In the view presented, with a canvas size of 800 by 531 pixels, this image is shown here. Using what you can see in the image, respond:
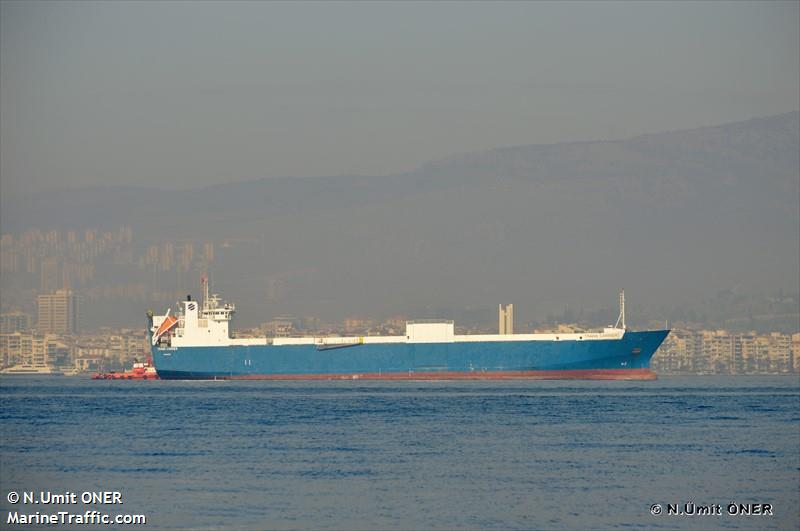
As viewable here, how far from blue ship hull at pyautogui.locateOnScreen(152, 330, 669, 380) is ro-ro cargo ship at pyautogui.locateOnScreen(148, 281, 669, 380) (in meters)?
0.06

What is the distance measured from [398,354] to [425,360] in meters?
1.76

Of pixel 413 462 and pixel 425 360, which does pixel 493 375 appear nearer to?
pixel 425 360

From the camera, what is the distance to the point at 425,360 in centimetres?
7769

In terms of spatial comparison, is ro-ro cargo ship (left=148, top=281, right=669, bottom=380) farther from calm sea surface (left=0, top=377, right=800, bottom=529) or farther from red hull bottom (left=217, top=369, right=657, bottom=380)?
calm sea surface (left=0, top=377, right=800, bottom=529)

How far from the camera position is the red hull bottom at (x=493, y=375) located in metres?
75.8

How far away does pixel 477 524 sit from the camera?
22.6m

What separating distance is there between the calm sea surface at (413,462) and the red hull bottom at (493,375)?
20.1 metres

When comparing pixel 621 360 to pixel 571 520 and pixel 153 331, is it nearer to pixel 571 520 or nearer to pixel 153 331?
pixel 153 331

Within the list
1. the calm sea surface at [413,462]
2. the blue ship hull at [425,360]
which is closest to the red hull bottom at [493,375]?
the blue ship hull at [425,360]

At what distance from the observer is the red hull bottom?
249 feet

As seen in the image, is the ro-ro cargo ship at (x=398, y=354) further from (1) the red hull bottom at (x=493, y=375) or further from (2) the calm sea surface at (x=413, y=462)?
(2) the calm sea surface at (x=413, y=462)

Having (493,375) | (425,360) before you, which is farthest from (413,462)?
(425,360)

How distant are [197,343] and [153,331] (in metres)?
5.04

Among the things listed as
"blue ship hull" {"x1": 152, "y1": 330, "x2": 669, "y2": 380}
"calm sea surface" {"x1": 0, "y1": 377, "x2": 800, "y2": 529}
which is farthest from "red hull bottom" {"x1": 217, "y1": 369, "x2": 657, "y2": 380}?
"calm sea surface" {"x1": 0, "y1": 377, "x2": 800, "y2": 529}
